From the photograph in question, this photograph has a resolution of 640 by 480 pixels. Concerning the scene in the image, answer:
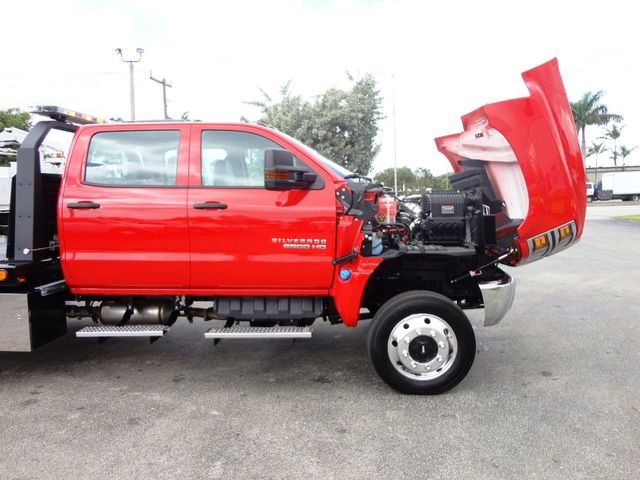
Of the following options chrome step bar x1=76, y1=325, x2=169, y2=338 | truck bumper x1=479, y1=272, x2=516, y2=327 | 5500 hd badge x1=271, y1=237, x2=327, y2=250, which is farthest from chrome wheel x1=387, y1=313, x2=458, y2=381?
chrome step bar x1=76, y1=325, x2=169, y2=338

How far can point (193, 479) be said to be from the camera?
8.63 feet

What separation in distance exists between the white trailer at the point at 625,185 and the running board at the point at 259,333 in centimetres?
4599

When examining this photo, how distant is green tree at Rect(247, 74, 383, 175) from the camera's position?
74.0 feet

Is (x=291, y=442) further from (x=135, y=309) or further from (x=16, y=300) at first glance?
(x=16, y=300)

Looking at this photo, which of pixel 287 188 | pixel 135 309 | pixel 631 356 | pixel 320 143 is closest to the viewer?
pixel 287 188

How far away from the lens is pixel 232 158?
3.85m

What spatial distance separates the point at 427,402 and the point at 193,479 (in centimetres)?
174

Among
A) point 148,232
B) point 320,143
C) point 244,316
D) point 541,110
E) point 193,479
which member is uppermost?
point 320,143

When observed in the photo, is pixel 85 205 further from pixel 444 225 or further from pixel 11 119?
pixel 11 119

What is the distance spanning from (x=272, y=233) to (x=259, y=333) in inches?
30.4

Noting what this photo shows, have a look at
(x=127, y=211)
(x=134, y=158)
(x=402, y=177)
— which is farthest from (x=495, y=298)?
(x=402, y=177)

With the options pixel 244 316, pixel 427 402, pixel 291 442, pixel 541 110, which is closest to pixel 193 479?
pixel 291 442

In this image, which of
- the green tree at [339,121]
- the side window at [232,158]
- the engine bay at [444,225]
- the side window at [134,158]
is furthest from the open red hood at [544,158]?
the green tree at [339,121]

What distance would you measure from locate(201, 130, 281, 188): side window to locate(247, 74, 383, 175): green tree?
736 inches
